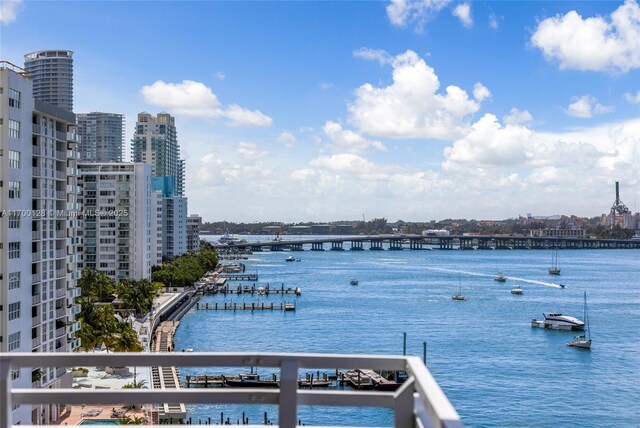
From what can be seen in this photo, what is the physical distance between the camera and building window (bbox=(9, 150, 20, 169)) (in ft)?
37.7

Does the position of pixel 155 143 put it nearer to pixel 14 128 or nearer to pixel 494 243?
pixel 494 243

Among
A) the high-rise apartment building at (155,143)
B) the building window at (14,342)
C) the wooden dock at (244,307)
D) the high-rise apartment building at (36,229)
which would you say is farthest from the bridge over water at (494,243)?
the building window at (14,342)

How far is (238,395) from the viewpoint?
151cm

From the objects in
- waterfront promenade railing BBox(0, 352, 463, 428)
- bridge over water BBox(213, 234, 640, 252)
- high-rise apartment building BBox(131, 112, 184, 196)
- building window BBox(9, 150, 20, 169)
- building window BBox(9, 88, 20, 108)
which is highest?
high-rise apartment building BBox(131, 112, 184, 196)

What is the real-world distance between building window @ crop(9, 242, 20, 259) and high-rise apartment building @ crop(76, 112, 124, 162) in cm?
9054

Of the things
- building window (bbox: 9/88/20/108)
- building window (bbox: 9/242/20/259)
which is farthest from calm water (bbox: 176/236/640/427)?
building window (bbox: 9/88/20/108)

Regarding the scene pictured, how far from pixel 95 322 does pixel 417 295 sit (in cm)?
2256

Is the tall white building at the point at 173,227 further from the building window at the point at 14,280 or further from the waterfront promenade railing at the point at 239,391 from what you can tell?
the waterfront promenade railing at the point at 239,391

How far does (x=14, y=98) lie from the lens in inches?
456

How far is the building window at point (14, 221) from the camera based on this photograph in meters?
11.4

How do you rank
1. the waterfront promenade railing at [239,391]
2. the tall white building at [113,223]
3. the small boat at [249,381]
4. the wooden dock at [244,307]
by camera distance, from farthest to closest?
the wooden dock at [244,307]
the tall white building at [113,223]
the small boat at [249,381]
the waterfront promenade railing at [239,391]

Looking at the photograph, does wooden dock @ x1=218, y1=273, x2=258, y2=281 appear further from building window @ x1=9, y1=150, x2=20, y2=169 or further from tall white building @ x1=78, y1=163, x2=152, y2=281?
building window @ x1=9, y1=150, x2=20, y2=169

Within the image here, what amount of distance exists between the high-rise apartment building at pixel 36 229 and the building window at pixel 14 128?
0.6 inches

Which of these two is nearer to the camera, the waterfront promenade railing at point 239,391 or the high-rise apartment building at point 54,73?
the waterfront promenade railing at point 239,391
